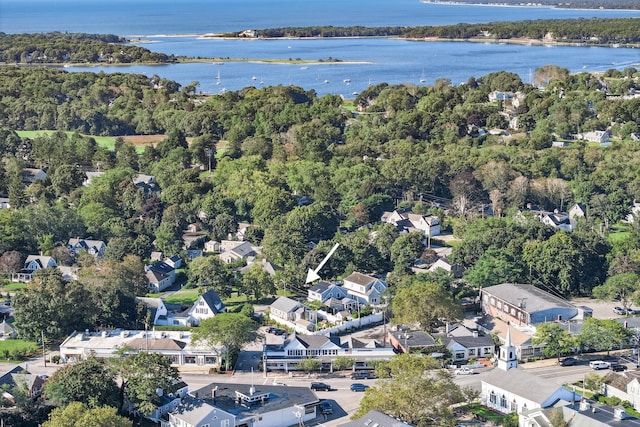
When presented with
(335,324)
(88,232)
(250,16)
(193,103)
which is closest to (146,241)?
(88,232)

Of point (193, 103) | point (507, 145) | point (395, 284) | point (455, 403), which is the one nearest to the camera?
point (455, 403)

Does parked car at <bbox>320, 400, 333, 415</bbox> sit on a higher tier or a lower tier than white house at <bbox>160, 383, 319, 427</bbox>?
lower

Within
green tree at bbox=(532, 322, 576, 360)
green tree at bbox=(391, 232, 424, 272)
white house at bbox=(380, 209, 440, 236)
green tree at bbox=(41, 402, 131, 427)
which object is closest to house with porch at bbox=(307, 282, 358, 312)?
green tree at bbox=(391, 232, 424, 272)

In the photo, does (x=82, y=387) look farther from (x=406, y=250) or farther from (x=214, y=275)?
(x=406, y=250)

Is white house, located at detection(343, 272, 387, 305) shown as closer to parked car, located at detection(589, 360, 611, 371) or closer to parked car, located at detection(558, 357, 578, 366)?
parked car, located at detection(558, 357, 578, 366)

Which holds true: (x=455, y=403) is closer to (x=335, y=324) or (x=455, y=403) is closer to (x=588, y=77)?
(x=335, y=324)

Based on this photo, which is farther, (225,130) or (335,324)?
(225,130)
